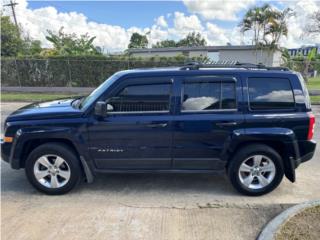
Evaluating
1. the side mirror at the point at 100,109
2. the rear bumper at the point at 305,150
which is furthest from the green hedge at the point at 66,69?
the side mirror at the point at 100,109

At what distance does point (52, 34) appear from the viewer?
2614 cm

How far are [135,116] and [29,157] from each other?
158 centimetres

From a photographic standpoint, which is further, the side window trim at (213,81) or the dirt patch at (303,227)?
the side window trim at (213,81)

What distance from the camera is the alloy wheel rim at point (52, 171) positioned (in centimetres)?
467

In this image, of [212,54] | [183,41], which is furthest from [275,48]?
[183,41]

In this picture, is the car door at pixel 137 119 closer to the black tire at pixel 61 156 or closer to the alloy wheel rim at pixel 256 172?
the black tire at pixel 61 156

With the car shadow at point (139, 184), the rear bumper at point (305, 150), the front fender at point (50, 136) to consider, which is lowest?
the car shadow at point (139, 184)

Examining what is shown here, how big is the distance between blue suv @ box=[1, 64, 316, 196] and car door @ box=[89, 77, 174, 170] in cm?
1

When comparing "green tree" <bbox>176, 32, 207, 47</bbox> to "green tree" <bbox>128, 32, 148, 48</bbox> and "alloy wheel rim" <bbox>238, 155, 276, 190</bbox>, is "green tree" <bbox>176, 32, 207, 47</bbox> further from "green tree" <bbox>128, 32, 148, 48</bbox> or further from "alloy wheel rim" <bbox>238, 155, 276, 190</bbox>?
"alloy wheel rim" <bbox>238, 155, 276, 190</bbox>

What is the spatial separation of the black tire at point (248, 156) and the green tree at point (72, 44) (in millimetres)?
A: 20297

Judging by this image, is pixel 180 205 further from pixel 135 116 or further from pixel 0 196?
pixel 0 196

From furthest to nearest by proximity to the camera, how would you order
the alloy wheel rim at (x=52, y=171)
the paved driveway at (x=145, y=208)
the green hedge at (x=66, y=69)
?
the green hedge at (x=66, y=69), the alloy wheel rim at (x=52, y=171), the paved driveway at (x=145, y=208)

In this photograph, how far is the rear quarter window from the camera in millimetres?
4621

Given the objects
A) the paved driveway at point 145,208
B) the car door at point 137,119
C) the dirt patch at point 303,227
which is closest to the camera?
the dirt patch at point 303,227
